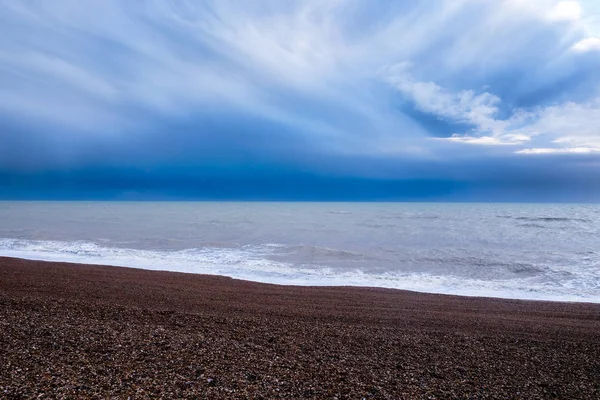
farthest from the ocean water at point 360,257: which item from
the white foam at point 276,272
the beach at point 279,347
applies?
the beach at point 279,347

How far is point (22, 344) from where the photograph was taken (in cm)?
589

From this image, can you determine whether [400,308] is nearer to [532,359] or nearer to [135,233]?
[532,359]

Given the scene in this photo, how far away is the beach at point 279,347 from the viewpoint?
501 centimetres

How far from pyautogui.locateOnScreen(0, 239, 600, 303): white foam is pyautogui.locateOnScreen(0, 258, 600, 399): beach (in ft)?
12.1

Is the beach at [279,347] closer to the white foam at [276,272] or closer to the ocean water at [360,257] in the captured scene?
the white foam at [276,272]

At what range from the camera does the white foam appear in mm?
14875

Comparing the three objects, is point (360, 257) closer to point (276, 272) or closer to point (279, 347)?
point (276, 272)

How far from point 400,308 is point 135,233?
2867cm

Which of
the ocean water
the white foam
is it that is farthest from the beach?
the ocean water

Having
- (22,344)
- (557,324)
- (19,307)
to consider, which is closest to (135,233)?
(19,307)

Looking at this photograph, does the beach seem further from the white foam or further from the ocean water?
the ocean water

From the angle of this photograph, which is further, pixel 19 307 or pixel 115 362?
pixel 19 307

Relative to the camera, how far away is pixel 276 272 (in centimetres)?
1778

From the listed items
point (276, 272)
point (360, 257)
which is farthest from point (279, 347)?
point (360, 257)
